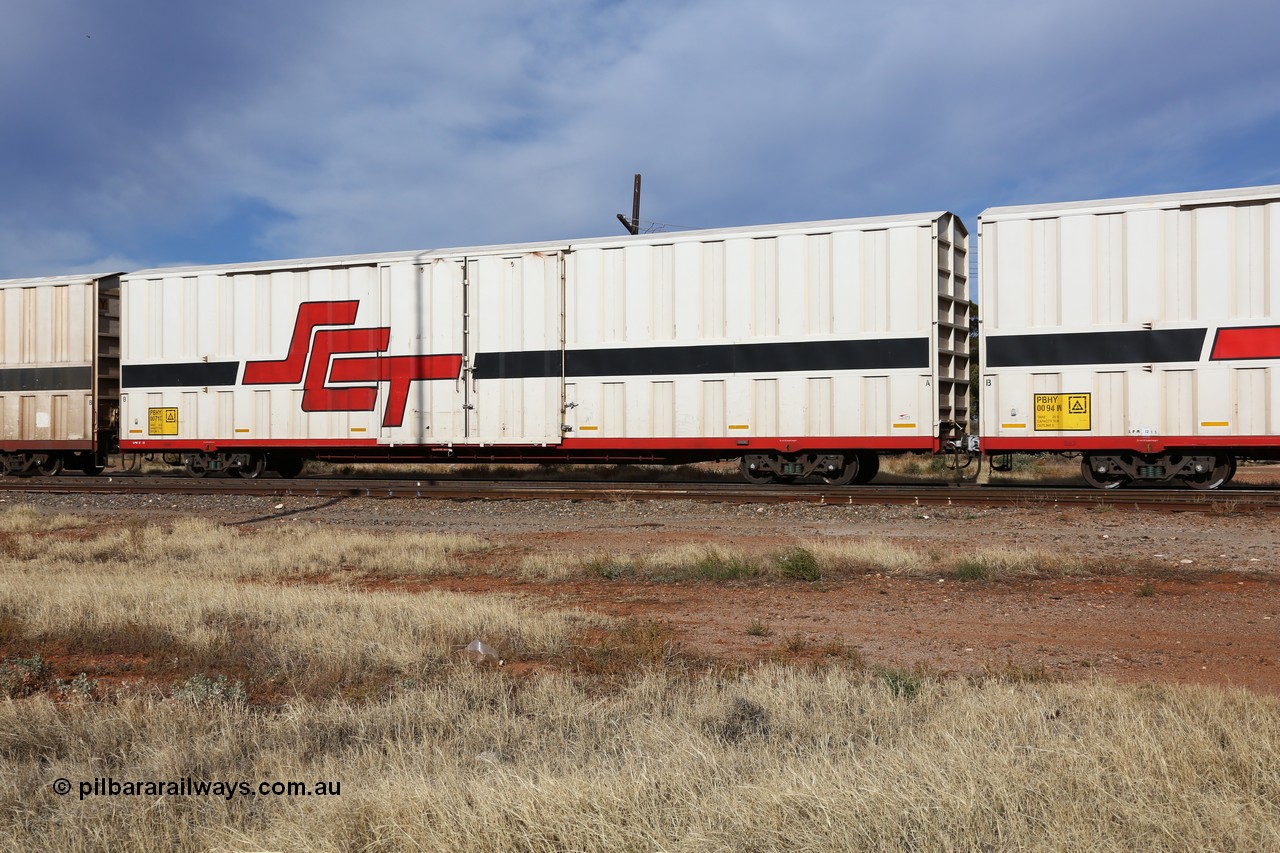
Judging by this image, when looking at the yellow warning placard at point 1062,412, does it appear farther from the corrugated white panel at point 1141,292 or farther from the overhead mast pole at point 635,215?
the overhead mast pole at point 635,215

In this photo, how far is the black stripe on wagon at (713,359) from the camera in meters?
14.2

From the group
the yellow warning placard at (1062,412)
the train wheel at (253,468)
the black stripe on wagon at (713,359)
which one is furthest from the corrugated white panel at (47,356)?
the yellow warning placard at (1062,412)

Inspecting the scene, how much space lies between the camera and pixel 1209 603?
23.4 ft

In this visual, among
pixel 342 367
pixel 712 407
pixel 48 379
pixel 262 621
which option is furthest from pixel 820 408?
pixel 48 379

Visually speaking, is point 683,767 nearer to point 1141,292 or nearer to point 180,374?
point 1141,292

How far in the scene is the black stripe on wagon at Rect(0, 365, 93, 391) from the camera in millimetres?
18797

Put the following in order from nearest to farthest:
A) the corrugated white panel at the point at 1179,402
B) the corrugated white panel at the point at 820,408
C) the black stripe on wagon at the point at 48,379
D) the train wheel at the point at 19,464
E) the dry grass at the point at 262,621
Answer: the dry grass at the point at 262,621, the corrugated white panel at the point at 1179,402, the corrugated white panel at the point at 820,408, the black stripe on wagon at the point at 48,379, the train wheel at the point at 19,464

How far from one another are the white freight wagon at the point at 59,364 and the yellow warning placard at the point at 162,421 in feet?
5.39

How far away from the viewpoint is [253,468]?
18391 mm

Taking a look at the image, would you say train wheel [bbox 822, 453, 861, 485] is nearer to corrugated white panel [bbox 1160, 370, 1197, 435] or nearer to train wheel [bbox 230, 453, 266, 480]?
corrugated white panel [bbox 1160, 370, 1197, 435]

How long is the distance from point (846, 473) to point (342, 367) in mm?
9796

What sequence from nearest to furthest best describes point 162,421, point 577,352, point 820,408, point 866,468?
point 820,408
point 577,352
point 866,468
point 162,421

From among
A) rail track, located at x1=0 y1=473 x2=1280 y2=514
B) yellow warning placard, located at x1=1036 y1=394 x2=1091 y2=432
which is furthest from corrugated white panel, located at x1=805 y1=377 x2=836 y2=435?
yellow warning placard, located at x1=1036 y1=394 x2=1091 y2=432

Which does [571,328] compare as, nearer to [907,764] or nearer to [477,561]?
[477,561]
